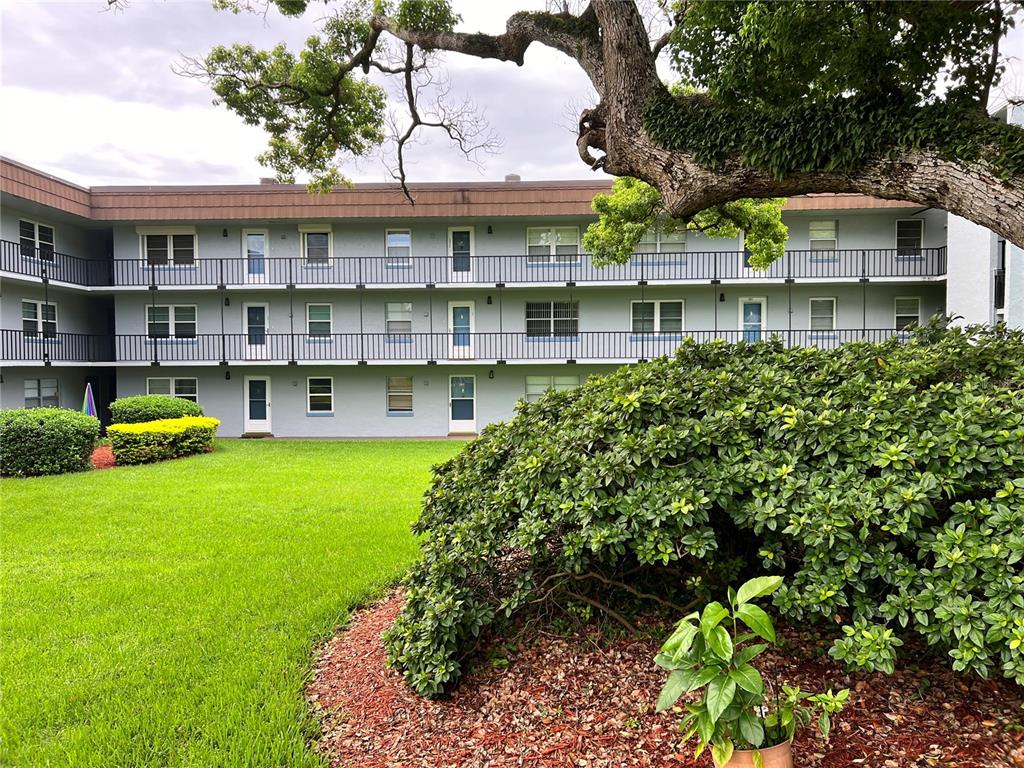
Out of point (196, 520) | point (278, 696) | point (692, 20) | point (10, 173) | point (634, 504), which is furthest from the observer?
point (10, 173)

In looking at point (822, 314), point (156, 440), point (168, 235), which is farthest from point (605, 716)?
point (168, 235)

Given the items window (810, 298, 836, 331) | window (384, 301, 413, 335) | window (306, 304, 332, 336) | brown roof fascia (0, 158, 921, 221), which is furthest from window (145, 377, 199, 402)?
window (810, 298, 836, 331)

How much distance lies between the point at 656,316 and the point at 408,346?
862 centimetres

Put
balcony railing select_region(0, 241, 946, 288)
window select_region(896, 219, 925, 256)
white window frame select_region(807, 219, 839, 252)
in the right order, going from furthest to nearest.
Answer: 1. white window frame select_region(807, 219, 839, 252)
2. window select_region(896, 219, 925, 256)
3. balcony railing select_region(0, 241, 946, 288)

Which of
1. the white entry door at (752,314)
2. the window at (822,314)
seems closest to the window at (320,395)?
the white entry door at (752,314)

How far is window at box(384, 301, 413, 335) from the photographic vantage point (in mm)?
19469

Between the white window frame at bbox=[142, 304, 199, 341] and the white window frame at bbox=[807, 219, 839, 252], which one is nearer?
the white window frame at bbox=[807, 219, 839, 252]

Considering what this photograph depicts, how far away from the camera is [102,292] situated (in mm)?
18812

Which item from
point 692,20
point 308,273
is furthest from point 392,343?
point 692,20

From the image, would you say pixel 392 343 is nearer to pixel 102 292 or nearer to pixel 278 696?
pixel 102 292

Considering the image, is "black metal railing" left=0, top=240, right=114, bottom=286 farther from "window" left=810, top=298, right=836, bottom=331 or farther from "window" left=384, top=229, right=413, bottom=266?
"window" left=810, top=298, right=836, bottom=331

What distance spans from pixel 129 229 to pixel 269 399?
7.50 metres

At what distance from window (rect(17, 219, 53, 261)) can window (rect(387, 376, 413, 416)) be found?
1131 centimetres

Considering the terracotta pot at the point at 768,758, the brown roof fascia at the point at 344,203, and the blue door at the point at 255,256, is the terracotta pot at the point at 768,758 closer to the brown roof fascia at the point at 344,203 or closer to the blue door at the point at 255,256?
the brown roof fascia at the point at 344,203
